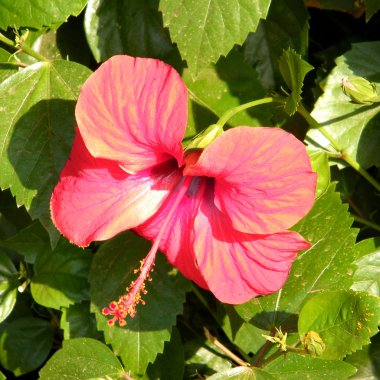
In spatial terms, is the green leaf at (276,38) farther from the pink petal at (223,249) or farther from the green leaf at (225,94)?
the pink petal at (223,249)

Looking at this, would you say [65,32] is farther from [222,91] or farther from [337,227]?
[337,227]

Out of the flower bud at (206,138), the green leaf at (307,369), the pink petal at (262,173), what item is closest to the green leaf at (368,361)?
the green leaf at (307,369)

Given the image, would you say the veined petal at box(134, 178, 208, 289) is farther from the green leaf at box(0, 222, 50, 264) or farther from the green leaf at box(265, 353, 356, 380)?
the green leaf at box(0, 222, 50, 264)

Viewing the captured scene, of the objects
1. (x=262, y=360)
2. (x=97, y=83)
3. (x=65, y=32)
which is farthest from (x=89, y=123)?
(x=262, y=360)

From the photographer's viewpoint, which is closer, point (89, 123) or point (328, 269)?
point (89, 123)

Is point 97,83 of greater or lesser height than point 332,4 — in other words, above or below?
above

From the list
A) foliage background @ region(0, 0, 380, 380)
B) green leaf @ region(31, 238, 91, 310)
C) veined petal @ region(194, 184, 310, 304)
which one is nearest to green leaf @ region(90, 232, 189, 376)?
foliage background @ region(0, 0, 380, 380)

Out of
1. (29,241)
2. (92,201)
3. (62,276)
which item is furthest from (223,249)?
(29,241)

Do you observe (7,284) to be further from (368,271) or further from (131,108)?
(368,271)
